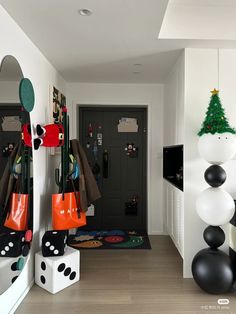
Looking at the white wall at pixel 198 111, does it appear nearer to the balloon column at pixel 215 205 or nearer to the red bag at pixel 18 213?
the balloon column at pixel 215 205

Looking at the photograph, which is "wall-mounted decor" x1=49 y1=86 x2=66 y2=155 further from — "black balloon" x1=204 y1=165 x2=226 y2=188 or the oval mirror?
"black balloon" x1=204 y1=165 x2=226 y2=188

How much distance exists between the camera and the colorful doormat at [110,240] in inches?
137

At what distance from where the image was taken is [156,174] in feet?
12.9

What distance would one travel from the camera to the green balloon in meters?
2.11

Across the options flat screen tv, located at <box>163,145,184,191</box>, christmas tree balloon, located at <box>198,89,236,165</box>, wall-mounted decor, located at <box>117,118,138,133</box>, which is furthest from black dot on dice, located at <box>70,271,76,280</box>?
wall-mounted decor, located at <box>117,118,138,133</box>

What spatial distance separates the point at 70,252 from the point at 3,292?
2.40ft

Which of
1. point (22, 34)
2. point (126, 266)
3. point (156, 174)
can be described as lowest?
point (126, 266)

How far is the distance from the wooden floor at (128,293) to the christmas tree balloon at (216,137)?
4.08 feet

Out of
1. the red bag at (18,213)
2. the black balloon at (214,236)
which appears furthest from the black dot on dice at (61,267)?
the black balloon at (214,236)

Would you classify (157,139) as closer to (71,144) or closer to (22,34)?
(71,144)

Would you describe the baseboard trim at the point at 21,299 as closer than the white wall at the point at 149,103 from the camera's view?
Yes

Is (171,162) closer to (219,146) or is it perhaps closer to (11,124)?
→ (219,146)

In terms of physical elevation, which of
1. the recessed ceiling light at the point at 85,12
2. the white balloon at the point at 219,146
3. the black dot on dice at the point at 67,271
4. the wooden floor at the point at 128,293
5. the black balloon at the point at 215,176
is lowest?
the wooden floor at the point at 128,293

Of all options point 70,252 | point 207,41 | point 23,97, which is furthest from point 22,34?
point 70,252
